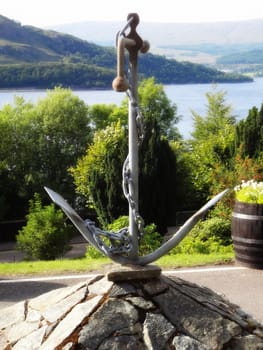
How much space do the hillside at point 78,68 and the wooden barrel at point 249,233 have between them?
29140 millimetres

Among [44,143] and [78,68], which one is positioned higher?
[78,68]

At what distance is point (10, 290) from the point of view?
26.8ft

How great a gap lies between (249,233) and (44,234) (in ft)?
28.5

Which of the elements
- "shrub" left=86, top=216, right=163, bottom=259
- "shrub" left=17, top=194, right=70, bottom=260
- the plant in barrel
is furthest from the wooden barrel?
"shrub" left=17, top=194, right=70, bottom=260

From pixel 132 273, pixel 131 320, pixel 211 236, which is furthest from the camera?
pixel 211 236

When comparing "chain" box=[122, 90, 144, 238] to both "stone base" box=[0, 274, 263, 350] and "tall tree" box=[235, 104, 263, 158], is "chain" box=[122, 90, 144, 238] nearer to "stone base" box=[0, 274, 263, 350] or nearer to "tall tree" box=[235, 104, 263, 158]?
"stone base" box=[0, 274, 263, 350]

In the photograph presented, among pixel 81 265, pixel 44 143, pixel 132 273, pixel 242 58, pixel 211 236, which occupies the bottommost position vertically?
pixel 211 236

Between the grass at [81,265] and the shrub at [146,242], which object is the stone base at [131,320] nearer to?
the grass at [81,265]

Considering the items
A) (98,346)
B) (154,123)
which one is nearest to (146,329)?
(98,346)

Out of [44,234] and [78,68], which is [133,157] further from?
[78,68]

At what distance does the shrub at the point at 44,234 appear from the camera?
55.2 ft

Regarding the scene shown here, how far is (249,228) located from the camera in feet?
29.6

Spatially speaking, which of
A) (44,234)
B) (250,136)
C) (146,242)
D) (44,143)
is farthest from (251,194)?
(44,143)

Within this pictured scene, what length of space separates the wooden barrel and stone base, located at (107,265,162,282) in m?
5.62
